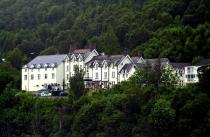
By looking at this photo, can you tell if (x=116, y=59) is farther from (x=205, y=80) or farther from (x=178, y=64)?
(x=205, y=80)

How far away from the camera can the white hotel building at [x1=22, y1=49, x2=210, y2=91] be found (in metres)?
79.3

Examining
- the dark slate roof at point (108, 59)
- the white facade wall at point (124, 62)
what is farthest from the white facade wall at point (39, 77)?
the white facade wall at point (124, 62)

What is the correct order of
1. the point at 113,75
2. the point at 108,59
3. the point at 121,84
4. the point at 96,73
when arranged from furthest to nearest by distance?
the point at 96,73
the point at 108,59
the point at 113,75
the point at 121,84

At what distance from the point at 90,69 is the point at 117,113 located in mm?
21616

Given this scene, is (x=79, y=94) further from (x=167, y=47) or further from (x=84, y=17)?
(x=84, y=17)

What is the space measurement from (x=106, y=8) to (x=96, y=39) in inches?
1229

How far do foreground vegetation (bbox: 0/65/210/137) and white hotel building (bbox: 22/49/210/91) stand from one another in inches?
304

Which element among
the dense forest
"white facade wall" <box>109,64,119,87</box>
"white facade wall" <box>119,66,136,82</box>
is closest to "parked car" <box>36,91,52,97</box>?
the dense forest

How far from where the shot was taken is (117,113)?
64.9 m

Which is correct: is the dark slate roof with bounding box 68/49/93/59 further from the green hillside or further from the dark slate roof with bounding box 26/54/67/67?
the green hillside

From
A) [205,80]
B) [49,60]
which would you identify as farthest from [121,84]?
[49,60]

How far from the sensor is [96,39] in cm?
10506

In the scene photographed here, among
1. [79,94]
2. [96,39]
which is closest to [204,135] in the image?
[79,94]

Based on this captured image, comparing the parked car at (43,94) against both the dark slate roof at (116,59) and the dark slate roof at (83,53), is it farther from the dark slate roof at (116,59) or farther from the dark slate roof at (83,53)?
the dark slate roof at (116,59)
